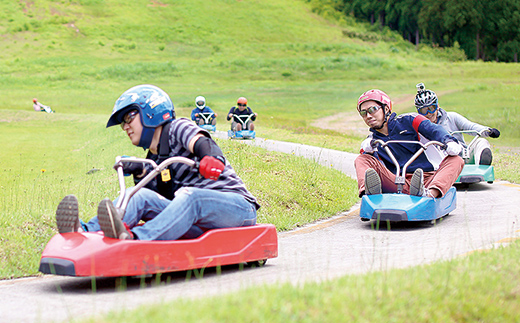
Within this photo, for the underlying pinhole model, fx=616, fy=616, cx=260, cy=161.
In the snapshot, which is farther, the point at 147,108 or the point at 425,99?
the point at 425,99

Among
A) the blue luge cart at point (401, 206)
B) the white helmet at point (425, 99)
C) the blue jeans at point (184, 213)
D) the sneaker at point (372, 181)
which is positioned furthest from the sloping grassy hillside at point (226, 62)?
the blue jeans at point (184, 213)

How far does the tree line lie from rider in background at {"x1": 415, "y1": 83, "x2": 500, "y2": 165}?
273 feet

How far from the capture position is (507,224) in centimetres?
781

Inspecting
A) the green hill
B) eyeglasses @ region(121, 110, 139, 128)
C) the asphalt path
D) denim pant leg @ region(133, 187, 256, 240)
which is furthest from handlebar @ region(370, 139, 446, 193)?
the green hill

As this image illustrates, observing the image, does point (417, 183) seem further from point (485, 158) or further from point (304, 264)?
point (485, 158)

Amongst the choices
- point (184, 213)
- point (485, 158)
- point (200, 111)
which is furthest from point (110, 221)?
point (200, 111)

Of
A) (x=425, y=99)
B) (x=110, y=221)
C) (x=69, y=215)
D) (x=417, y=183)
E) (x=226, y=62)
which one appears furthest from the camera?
(x=226, y=62)

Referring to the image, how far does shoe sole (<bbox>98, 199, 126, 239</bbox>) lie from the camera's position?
4.75 meters

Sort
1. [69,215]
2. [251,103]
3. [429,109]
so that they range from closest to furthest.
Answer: [69,215]
[429,109]
[251,103]

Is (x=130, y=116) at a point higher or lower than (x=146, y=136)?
higher

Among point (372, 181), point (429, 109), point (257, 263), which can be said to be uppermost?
point (429, 109)

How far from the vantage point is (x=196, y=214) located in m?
5.31

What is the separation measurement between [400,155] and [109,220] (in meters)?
5.51

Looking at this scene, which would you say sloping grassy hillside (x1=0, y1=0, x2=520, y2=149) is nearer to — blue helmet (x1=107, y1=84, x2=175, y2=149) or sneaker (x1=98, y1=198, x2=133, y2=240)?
blue helmet (x1=107, y1=84, x2=175, y2=149)
